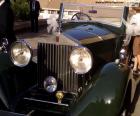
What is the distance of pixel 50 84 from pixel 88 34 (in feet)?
3.77

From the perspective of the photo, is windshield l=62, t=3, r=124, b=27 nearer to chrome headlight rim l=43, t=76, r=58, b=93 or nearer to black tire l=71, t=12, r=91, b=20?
black tire l=71, t=12, r=91, b=20

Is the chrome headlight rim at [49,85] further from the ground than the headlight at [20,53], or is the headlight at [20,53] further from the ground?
the headlight at [20,53]

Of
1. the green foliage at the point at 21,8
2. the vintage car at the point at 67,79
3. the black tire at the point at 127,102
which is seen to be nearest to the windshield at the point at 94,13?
the vintage car at the point at 67,79

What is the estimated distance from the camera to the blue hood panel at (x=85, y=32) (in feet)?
19.0

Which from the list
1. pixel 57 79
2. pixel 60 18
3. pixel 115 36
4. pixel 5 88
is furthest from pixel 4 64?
pixel 115 36

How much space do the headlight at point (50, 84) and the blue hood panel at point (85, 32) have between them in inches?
30.3

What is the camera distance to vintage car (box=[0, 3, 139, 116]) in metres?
4.68

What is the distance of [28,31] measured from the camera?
18.7 m

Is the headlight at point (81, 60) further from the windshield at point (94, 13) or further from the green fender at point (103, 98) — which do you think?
the windshield at point (94, 13)

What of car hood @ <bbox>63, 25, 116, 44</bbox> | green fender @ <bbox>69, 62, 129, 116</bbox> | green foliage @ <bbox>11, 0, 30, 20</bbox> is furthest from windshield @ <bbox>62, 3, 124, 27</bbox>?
green foliage @ <bbox>11, 0, 30, 20</bbox>

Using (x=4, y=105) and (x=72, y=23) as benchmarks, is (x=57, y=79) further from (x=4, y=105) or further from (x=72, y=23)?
(x=72, y=23)

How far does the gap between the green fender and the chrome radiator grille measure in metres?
0.56

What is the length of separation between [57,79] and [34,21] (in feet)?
42.5

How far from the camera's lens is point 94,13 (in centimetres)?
Result: 690
